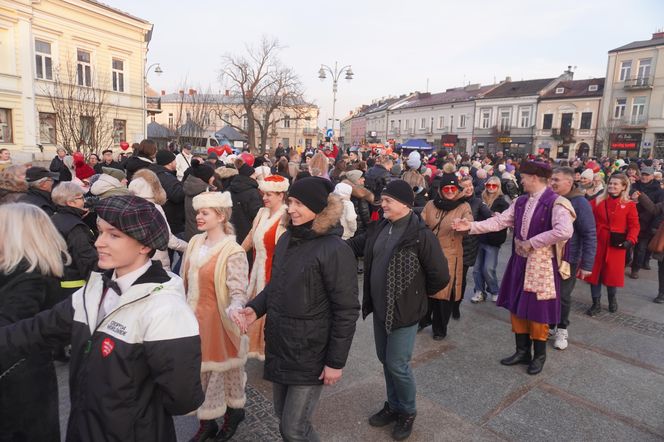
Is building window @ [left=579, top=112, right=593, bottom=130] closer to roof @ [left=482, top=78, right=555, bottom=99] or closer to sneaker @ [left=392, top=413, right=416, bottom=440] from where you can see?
roof @ [left=482, top=78, right=555, bottom=99]

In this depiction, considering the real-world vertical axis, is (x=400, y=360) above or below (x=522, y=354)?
above

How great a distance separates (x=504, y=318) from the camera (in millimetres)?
5949

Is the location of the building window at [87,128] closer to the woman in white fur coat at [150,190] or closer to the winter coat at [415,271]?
the woman in white fur coat at [150,190]

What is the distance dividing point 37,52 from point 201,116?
1339cm

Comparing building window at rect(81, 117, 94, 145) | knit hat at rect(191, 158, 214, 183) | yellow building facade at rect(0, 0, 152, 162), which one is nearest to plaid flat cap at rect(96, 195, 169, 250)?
knit hat at rect(191, 158, 214, 183)

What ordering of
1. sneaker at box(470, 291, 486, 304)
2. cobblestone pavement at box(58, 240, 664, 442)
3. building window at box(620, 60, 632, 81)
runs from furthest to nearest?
building window at box(620, 60, 632, 81) < sneaker at box(470, 291, 486, 304) < cobblestone pavement at box(58, 240, 664, 442)

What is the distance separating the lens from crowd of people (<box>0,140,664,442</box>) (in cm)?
184

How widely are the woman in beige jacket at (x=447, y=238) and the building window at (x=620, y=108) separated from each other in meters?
46.8

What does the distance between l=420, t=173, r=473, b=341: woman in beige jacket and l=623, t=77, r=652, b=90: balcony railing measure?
45.8 metres

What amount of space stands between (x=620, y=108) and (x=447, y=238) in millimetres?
47296

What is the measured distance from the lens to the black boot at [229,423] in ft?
10.6

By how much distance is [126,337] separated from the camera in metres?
1.78

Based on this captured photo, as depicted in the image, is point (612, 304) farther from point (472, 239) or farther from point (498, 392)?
point (498, 392)

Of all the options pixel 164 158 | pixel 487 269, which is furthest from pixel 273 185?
pixel 487 269
